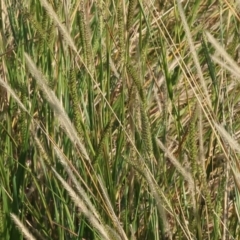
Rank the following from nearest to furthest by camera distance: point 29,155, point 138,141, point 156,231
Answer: point 156,231 < point 138,141 < point 29,155

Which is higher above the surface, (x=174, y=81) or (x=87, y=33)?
(x=87, y=33)

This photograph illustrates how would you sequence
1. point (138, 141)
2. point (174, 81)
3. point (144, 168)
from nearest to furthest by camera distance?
point (144, 168)
point (138, 141)
point (174, 81)

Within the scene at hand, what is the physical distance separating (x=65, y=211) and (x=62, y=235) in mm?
49

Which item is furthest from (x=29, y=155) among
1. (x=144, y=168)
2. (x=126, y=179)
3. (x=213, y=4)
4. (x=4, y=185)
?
(x=213, y=4)

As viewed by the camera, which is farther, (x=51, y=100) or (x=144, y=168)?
(x=144, y=168)

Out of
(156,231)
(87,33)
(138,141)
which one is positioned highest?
(87,33)

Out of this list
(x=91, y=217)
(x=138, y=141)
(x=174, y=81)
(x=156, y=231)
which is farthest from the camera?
(x=174, y=81)

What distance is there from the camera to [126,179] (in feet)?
5.01

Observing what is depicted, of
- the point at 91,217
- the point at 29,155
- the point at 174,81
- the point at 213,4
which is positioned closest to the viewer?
the point at 91,217

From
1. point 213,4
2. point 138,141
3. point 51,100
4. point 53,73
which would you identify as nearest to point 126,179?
point 138,141

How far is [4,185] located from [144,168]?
434 millimetres

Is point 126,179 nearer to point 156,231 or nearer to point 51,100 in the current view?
point 156,231

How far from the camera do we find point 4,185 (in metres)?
1.52

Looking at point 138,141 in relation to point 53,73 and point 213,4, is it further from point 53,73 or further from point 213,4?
point 213,4
